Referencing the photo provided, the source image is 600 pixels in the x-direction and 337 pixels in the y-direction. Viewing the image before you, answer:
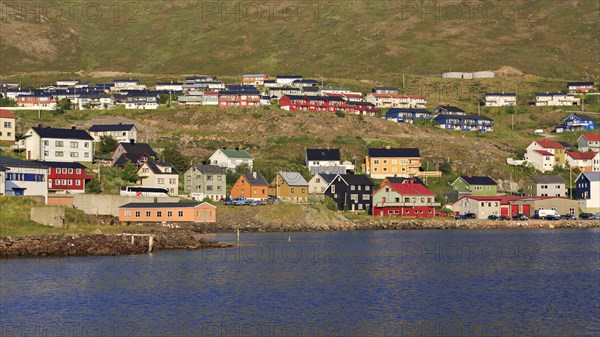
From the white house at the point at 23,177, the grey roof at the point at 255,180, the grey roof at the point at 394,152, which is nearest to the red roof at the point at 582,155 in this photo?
the grey roof at the point at 394,152

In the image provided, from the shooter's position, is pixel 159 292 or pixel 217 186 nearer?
pixel 159 292

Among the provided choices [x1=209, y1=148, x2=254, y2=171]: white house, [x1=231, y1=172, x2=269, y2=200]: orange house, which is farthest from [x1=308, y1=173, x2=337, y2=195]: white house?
[x1=209, y1=148, x2=254, y2=171]: white house

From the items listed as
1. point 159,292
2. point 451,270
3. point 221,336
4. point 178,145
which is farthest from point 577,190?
point 221,336

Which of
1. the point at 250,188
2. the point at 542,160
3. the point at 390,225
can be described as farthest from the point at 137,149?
the point at 542,160

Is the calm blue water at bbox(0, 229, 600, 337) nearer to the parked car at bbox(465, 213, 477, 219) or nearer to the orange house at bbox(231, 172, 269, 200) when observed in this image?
the orange house at bbox(231, 172, 269, 200)

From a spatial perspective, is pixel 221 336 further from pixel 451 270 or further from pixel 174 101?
pixel 174 101
